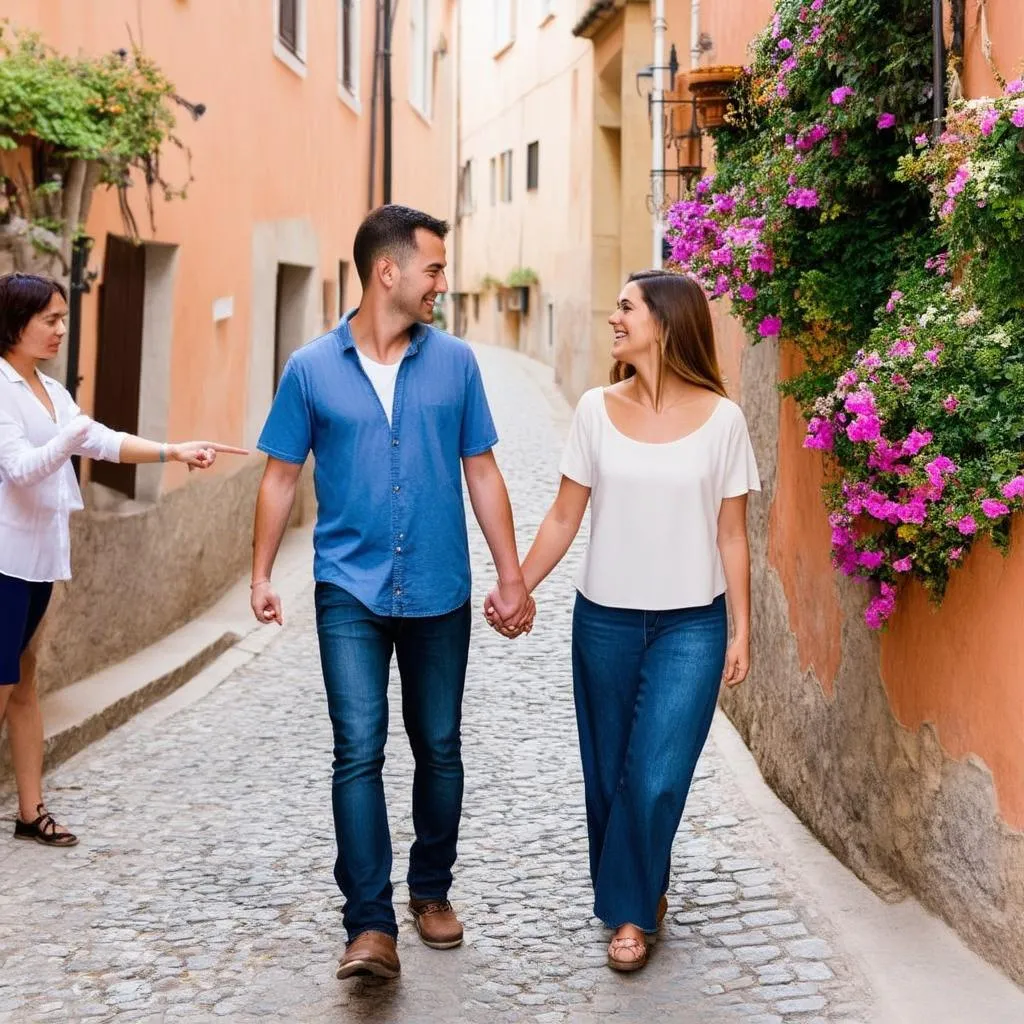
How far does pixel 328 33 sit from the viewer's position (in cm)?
1459

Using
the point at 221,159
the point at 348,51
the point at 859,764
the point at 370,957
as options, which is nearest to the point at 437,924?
the point at 370,957

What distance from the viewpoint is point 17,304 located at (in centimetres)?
533

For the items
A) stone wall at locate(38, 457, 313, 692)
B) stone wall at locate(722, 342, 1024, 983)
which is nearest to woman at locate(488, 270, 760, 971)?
stone wall at locate(722, 342, 1024, 983)

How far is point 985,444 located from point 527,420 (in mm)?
15993

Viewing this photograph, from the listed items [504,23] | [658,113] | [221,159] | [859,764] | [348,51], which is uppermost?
[504,23]

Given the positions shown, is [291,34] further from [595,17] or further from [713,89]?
[713,89]

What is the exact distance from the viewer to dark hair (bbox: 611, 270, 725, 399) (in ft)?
14.3

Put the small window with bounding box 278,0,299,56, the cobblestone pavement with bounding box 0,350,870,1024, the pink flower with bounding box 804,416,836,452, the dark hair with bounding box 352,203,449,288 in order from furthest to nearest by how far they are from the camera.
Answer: the small window with bounding box 278,0,299,56 < the pink flower with bounding box 804,416,836,452 < the dark hair with bounding box 352,203,449,288 < the cobblestone pavement with bounding box 0,350,870,1024

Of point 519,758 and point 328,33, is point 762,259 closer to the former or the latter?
point 519,758

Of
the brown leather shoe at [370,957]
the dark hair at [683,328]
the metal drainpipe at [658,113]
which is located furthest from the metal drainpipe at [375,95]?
the brown leather shoe at [370,957]

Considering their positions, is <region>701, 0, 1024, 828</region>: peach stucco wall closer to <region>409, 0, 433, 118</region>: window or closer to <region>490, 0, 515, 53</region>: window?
<region>409, 0, 433, 118</region>: window

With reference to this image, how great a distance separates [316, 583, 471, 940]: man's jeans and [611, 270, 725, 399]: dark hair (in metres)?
0.82

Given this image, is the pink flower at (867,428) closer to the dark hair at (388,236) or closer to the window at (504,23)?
the dark hair at (388,236)

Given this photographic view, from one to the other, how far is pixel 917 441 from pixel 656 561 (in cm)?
73
